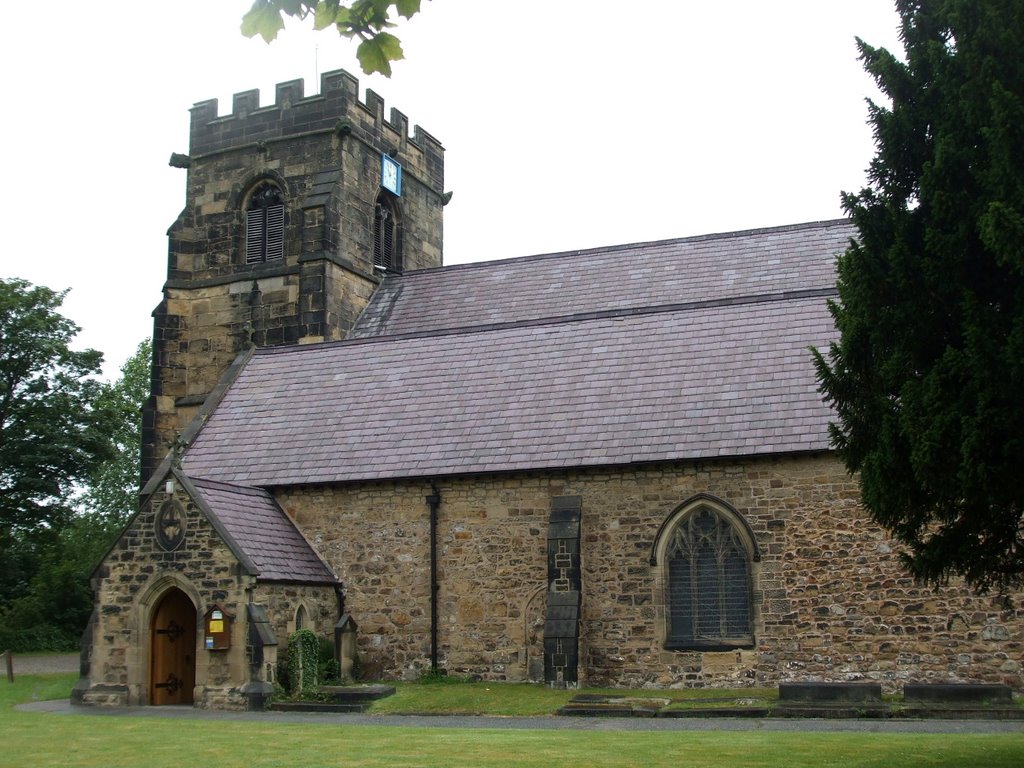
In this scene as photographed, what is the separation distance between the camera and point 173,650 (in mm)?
22234

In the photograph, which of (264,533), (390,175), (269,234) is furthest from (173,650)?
(390,175)

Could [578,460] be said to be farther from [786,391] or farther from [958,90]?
[958,90]

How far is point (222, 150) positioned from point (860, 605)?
75.2 feet

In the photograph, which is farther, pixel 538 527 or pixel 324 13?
pixel 538 527

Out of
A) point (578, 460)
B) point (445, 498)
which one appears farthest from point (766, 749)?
point (445, 498)

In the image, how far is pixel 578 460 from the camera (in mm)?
22266

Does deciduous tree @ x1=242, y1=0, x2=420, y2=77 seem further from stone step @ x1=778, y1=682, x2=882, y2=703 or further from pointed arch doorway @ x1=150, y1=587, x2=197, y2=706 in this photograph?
pointed arch doorway @ x1=150, y1=587, x2=197, y2=706

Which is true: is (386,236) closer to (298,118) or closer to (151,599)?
(298,118)

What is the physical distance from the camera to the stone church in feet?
67.3

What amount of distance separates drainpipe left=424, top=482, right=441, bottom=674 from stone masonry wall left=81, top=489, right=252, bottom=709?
359 cm

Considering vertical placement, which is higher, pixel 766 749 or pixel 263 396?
pixel 263 396

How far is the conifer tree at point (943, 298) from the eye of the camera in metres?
11.8

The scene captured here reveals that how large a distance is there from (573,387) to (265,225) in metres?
13.8

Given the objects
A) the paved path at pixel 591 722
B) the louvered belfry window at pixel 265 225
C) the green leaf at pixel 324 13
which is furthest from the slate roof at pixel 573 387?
the green leaf at pixel 324 13
